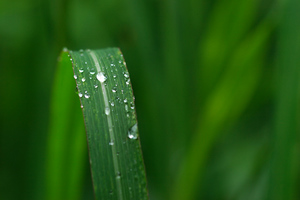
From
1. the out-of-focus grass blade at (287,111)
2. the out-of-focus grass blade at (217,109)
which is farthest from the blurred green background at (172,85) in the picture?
the out-of-focus grass blade at (287,111)

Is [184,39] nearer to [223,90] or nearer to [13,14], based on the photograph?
[223,90]

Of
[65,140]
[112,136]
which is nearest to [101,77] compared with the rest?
[112,136]

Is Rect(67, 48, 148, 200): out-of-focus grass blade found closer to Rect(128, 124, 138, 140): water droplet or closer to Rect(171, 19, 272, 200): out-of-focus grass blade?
Rect(128, 124, 138, 140): water droplet

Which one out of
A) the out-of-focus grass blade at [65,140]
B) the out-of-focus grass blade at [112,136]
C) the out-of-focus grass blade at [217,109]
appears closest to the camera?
the out-of-focus grass blade at [112,136]

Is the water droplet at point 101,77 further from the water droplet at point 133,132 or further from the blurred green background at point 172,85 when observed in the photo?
the blurred green background at point 172,85

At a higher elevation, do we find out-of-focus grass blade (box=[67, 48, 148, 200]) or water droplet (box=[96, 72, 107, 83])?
water droplet (box=[96, 72, 107, 83])

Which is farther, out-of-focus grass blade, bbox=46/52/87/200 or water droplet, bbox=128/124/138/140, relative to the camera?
out-of-focus grass blade, bbox=46/52/87/200

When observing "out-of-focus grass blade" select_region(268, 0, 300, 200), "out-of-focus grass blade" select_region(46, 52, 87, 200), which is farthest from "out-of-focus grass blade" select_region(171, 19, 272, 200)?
"out-of-focus grass blade" select_region(46, 52, 87, 200)
